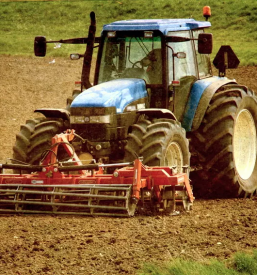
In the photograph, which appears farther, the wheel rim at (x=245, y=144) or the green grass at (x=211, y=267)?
the wheel rim at (x=245, y=144)

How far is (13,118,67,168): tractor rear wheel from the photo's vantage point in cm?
961

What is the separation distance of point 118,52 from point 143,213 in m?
2.37

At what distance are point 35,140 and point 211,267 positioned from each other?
377 centimetres

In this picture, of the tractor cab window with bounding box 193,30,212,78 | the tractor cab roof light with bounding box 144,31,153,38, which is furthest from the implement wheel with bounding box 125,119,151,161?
the tractor cab window with bounding box 193,30,212,78

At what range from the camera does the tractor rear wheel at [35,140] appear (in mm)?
9609

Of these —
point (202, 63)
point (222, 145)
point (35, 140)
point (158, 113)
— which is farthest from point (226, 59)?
point (35, 140)

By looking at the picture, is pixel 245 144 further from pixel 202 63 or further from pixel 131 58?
pixel 131 58

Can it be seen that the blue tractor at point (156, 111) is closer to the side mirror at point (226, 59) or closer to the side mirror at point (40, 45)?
the side mirror at point (40, 45)

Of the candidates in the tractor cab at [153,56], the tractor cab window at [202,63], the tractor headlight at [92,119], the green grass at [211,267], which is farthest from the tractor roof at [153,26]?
the green grass at [211,267]

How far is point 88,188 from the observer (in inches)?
340

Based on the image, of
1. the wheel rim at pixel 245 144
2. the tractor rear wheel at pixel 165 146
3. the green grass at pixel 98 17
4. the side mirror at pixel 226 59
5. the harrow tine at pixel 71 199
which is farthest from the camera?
the green grass at pixel 98 17

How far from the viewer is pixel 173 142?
361 inches

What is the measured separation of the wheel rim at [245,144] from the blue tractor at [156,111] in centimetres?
3

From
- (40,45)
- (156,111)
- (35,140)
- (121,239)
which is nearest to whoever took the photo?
(121,239)
